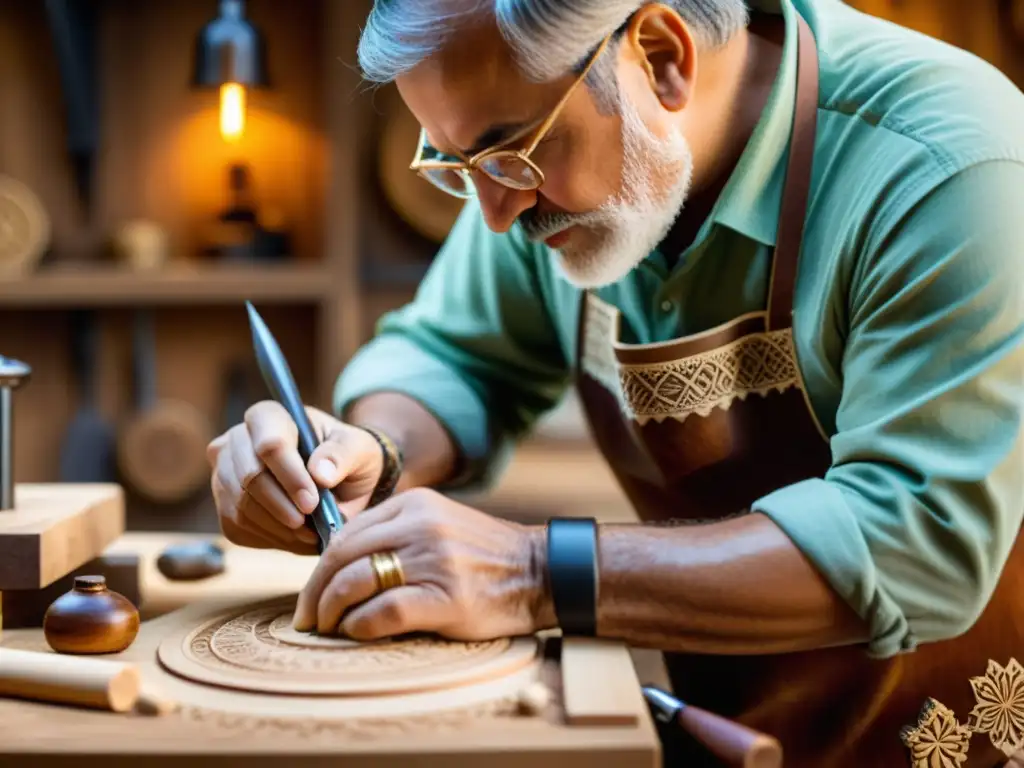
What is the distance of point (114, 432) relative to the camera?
3.98 metres

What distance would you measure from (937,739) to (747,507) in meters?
0.40

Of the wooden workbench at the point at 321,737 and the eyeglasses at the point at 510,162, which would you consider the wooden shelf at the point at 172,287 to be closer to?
the eyeglasses at the point at 510,162

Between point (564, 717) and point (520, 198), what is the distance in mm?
758

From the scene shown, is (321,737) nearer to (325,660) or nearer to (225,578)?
(325,660)

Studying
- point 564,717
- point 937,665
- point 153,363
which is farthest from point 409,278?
point 564,717

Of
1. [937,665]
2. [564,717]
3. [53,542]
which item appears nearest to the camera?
[564,717]

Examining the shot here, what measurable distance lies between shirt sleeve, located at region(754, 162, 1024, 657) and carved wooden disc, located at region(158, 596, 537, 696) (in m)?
0.37

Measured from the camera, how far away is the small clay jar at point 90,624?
1324 millimetres

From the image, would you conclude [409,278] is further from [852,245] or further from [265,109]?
[852,245]

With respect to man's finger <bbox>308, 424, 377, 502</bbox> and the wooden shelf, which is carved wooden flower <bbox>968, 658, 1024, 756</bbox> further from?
the wooden shelf

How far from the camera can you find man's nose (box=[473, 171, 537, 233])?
5.32 ft

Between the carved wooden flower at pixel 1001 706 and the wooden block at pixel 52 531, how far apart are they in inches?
47.5

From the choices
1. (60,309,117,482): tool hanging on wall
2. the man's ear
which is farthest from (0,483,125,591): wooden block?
(60,309,117,482): tool hanging on wall

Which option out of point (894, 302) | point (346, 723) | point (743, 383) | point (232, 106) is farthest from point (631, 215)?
point (232, 106)
